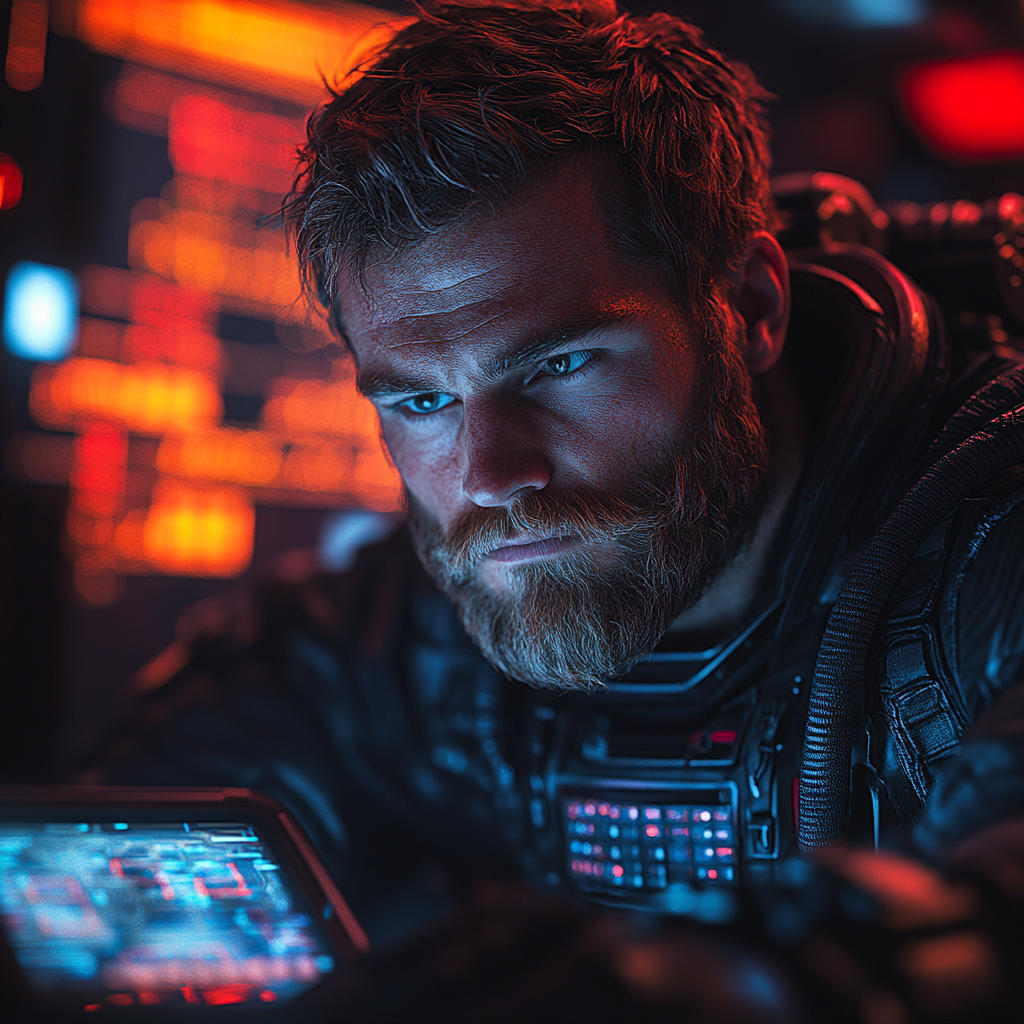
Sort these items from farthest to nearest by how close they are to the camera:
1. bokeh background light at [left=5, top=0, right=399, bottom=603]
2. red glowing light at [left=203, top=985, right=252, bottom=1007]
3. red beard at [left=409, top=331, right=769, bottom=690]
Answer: bokeh background light at [left=5, top=0, right=399, bottom=603]
red beard at [left=409, top=331, right=769, bottom=690]
red glowing light at [left=203, top=985, right=252, bottom=1007]

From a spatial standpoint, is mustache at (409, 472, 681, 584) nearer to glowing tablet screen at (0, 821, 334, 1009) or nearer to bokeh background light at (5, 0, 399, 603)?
glowing tablet screen at (0, 821, 334, 1009)

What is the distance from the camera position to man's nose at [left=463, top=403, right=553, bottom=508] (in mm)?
729

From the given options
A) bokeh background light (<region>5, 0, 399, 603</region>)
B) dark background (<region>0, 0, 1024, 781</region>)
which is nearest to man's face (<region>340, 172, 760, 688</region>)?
bokeh background light (<region>5, 0, 399, 603</region>)

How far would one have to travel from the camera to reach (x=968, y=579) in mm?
644

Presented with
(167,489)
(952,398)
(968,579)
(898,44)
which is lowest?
(167,489)

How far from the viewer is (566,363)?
756mm

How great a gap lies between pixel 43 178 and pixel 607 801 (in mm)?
1659

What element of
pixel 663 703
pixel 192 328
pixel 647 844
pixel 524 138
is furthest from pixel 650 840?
pixel 192 328

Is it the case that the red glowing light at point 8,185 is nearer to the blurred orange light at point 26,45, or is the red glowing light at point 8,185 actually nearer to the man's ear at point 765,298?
the blurred orange light at point 26,45

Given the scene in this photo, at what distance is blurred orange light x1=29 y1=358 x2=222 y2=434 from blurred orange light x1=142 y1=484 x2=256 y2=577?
0.16 m

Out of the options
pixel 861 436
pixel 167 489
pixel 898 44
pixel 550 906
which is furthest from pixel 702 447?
pixel 898 44

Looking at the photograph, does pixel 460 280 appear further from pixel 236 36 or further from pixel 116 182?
pixel 236 36

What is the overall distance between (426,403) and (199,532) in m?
1.31

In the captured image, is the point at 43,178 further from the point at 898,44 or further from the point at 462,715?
the point at 898,44
